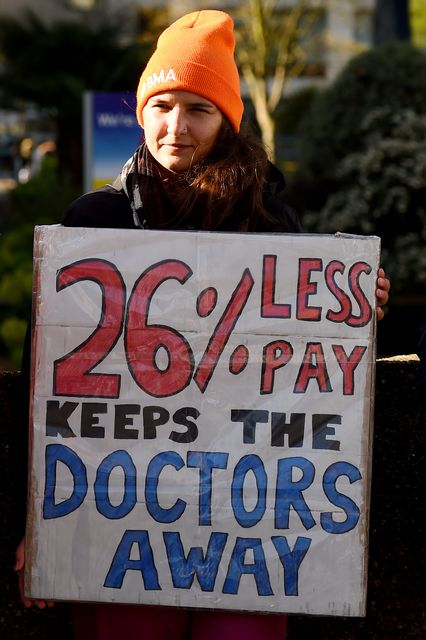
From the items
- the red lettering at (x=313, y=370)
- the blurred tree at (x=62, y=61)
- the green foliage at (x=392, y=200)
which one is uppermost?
the blurred tree at (x=62, y=61)

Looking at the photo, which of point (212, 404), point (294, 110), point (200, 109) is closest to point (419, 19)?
point (294, 110)

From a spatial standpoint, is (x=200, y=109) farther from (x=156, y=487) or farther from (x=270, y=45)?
(x=270, y=45)

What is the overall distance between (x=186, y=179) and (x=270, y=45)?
19.2 metres

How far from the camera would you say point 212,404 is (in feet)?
7.54

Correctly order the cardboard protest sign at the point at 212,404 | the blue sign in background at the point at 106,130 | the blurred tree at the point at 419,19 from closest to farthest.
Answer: the cardboard protest sign at the point at 212,404, the blue sign in background at the point at 106,130, the blurred tree at the point at 419,19

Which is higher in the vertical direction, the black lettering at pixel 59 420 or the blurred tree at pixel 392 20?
the blurred tree at pixel 392 20

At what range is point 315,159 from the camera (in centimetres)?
805

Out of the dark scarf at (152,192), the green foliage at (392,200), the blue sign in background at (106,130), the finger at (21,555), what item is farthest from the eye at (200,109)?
the blue sign in background at (106,130)

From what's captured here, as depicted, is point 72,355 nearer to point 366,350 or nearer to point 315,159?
point 366,350

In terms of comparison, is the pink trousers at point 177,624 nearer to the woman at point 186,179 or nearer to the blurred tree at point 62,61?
the woman at point 186,179

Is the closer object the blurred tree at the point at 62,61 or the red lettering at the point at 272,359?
the red lettering at the point at 272,359

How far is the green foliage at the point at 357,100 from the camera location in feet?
25.9

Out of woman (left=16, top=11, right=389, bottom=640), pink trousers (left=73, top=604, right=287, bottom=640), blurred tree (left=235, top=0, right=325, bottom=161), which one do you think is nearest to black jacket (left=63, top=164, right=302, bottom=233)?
woman (left=16, top=11, right=389, bottom=640)

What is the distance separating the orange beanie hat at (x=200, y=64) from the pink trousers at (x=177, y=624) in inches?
43.3
